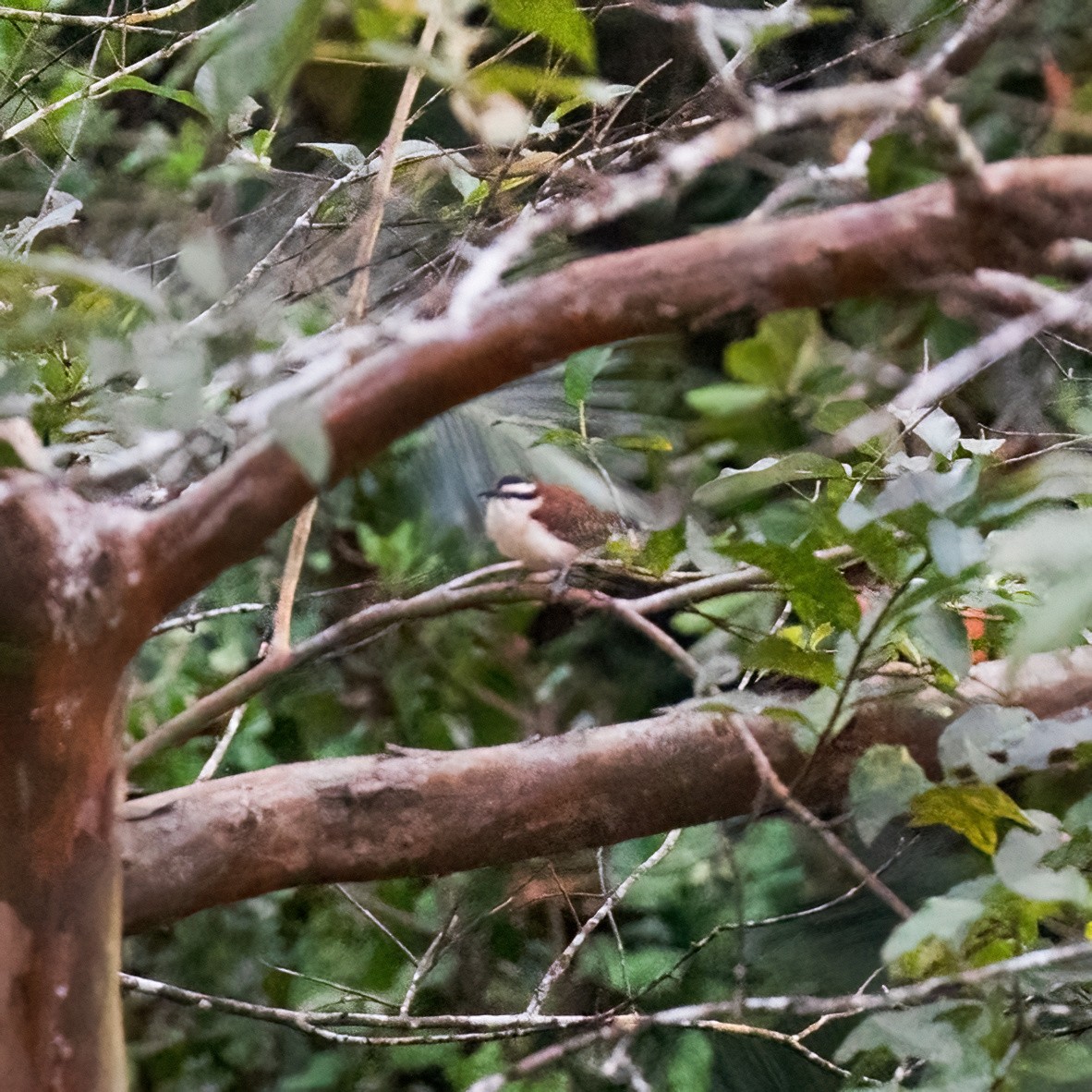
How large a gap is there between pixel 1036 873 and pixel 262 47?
1.40 ft

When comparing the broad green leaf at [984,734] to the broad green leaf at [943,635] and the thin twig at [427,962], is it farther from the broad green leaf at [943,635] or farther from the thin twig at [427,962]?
the thin twig at [427,962]

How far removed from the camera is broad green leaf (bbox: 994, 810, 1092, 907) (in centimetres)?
43

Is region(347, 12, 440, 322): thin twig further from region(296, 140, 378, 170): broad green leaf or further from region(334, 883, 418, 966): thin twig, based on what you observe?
region(334, 883, 418, 966): thin twig

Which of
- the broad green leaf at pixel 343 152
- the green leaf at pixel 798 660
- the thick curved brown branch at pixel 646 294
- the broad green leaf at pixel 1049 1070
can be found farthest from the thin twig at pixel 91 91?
the broad green leaf at pixel 1049 1070

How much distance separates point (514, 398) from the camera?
1.95 ft

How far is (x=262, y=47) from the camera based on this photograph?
0.30 metres

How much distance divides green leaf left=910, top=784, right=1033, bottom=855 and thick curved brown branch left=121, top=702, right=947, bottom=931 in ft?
0.45

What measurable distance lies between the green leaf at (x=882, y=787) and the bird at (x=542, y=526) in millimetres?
300

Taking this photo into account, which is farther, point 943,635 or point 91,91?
point 91,91

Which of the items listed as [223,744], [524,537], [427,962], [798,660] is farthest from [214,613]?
[798,660]

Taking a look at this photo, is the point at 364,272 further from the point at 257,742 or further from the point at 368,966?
the point at 368,966

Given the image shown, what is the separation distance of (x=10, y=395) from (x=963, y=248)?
0.38 meters

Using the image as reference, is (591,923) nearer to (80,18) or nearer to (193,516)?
(193,516)

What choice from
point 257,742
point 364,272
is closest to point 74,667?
point 364,272
